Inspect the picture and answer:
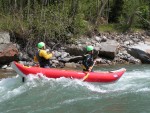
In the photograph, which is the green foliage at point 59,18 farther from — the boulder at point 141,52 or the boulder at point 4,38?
the boulder at point 141,52

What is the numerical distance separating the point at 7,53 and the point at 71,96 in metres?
7.12

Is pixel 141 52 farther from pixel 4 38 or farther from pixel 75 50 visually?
pixel 4 38

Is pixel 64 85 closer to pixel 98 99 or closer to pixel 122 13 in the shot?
pixel 98 99

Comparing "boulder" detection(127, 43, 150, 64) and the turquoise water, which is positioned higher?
the turquoise water

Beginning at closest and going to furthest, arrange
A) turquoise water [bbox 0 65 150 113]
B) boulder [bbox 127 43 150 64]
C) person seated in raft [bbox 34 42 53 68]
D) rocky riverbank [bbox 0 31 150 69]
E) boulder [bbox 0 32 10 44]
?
turquoise water [bbox 0 65 150 113] < person seated in raft [bbox 34 42 53 68] < rocky riverbank [bbox 0 31 150 69] < boulder [bbox 0 32 10 44] < boulder [bbox 127 43 150 64]

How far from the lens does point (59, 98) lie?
9906 mm

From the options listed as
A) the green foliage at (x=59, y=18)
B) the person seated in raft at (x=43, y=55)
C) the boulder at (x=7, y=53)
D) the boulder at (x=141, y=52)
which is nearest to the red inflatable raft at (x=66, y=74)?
the person seated in raft at (x=43, y=55)

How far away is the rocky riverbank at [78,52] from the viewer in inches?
656

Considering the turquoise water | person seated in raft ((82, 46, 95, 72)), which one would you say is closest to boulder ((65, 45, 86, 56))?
the turquoise water

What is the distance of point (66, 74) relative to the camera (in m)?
11.5

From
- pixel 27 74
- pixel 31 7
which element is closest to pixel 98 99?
pixel 27 74

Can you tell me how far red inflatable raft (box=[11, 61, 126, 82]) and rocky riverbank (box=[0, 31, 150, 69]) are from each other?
5.08m

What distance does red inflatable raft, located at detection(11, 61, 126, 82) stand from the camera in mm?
11203

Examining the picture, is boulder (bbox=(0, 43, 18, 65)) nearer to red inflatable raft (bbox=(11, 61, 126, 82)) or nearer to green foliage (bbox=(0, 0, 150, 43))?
green foliage (bbox=(0, 0, 150, 43))
